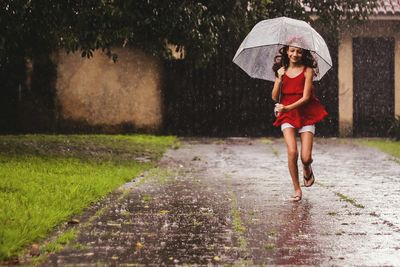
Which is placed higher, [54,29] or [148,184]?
[54,29]

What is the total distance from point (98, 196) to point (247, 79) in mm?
10368

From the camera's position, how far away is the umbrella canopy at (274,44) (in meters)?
7.22

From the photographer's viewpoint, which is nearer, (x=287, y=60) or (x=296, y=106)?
(x=296, y=106)

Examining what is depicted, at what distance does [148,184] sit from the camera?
27.9 ft

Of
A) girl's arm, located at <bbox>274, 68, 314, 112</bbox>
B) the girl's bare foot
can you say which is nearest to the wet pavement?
the girl's bare foot

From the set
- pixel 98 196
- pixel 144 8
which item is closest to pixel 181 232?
pixel 98 196

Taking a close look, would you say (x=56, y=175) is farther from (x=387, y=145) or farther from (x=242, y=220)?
(x=387, y=145)

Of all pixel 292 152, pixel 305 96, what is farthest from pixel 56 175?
pixel 305 96

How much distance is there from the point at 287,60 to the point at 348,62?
10109 mm

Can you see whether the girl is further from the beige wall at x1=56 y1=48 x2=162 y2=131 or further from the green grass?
the beige wall at x1=56 y1=48 x2=162 y2=131

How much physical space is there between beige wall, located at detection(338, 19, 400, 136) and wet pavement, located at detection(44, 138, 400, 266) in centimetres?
656

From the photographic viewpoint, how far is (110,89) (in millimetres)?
17141

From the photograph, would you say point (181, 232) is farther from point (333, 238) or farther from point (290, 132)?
point (290, 132)

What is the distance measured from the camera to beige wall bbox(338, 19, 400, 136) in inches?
679
